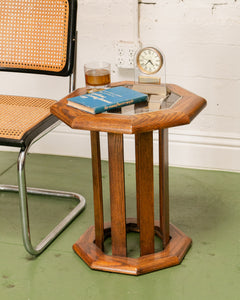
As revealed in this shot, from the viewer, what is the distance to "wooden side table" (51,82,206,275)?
1.46 metres

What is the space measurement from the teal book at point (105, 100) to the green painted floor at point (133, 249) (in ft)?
1.81

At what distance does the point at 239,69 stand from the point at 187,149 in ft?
1.43

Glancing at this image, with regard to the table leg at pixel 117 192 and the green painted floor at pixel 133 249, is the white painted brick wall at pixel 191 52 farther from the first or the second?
the table leg at pixel 117 192

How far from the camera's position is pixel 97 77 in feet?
5.45

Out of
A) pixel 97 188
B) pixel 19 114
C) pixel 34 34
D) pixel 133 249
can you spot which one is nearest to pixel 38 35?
pixel 34 34

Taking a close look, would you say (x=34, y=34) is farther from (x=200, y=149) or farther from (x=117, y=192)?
(x=200, y=149)

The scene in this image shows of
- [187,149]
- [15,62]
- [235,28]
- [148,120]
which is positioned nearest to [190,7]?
[235,28]

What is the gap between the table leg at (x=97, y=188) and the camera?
65.3 inches

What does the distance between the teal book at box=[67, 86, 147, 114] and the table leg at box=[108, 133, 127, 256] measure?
10cm

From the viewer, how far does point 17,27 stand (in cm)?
203

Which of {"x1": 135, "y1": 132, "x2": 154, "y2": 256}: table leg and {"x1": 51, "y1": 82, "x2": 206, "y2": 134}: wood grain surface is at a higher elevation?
{"x1": 51, "y1": 82, "x2": 206, "y2": 134}: wood grain surface

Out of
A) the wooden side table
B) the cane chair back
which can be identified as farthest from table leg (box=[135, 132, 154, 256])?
the cane chair back

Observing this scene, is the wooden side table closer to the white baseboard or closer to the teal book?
the teal book

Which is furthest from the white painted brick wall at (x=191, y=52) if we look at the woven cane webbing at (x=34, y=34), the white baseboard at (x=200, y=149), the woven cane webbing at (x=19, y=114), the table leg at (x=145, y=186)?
the table leg at (x=145, y=186)
